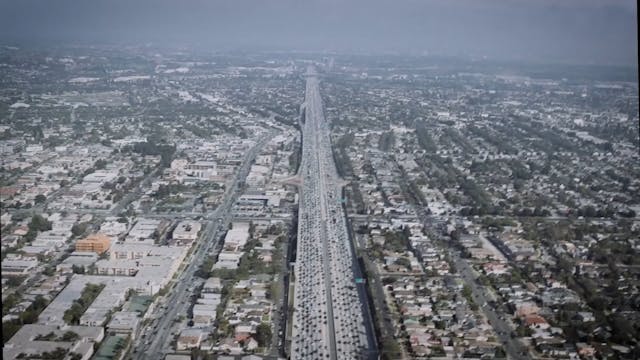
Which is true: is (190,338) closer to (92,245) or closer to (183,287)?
(183,287)

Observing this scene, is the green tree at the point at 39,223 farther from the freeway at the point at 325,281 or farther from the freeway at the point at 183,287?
the freeway at the point at 325,281

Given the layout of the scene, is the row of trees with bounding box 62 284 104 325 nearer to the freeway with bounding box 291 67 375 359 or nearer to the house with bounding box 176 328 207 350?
the house with bounding box 176 328 207 350

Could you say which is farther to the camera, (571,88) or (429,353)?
(571,88)

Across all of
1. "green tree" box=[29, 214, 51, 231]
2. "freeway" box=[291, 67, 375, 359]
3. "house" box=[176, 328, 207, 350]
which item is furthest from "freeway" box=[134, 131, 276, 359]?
"green tree" box=[29, 214, 51, 231]

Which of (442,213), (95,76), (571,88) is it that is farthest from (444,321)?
(571,88)

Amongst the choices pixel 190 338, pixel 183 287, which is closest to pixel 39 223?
pixel 183 287

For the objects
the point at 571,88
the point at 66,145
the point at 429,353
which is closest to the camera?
the point at 429,353

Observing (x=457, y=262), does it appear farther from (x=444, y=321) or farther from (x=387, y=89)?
(x=387, y=89)

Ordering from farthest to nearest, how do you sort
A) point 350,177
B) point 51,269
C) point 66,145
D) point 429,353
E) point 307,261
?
point 350,177, point 66,145, point 307,261, point 51,269, point 429,353

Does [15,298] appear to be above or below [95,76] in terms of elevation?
below
